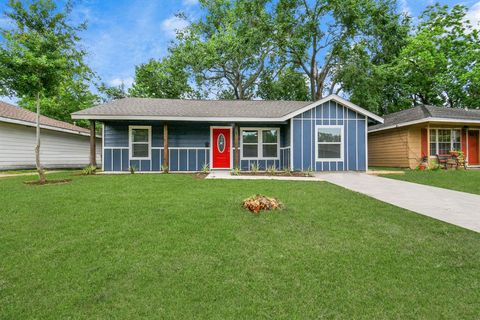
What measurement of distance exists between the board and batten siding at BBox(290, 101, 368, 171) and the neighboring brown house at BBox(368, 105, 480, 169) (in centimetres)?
425

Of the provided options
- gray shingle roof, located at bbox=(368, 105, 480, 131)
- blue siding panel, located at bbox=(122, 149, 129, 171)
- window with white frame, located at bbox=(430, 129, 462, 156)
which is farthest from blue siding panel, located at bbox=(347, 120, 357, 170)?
blue siding panel, located at bbox=(122, 149, 129, 171)

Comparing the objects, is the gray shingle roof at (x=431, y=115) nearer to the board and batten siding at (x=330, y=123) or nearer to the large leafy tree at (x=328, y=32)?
the board and batten siding at (x=330, y=123)

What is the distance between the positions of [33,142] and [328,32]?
23.1 meters

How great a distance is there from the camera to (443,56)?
20.6m

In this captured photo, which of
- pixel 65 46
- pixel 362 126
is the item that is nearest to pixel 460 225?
pixel 362 126

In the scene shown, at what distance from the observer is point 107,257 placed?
2848 mm

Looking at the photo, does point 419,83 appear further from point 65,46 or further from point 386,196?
point 65,46

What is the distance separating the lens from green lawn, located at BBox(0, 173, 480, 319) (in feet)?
6.70

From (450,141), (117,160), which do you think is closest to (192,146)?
(117,160)

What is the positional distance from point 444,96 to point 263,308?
1154 inches

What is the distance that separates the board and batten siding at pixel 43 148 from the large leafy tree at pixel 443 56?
25383mm

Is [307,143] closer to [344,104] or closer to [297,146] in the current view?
[297,146]

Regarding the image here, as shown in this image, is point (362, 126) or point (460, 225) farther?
point (362, 126)

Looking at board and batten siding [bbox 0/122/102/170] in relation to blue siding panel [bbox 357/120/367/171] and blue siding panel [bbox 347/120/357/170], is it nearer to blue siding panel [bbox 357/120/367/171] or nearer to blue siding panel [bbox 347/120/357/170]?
blue siding panel [bbox 347/120/357/170]
